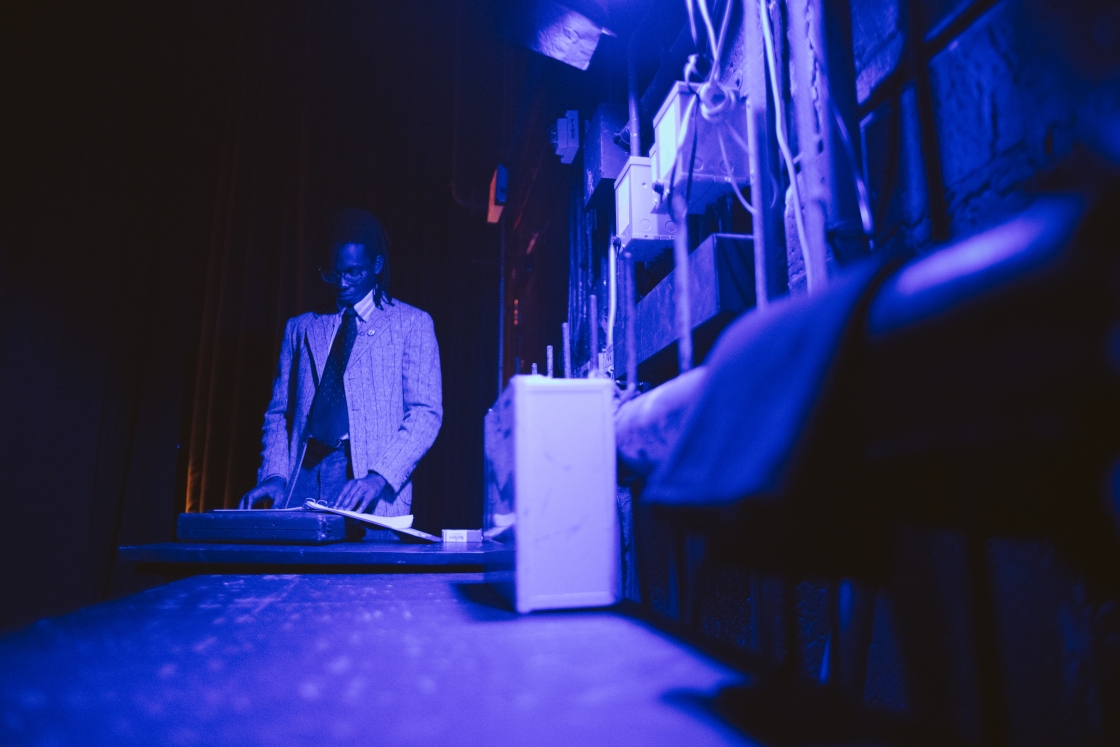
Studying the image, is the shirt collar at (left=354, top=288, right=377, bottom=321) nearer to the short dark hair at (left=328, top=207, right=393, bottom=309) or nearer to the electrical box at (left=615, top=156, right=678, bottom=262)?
the short dark hair at (left=328, top=207, right=393, bottom=309)

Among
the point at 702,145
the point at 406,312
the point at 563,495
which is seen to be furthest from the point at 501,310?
the point at 563,495

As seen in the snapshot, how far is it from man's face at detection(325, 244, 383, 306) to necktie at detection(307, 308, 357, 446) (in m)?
0.11

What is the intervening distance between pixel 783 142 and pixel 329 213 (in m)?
3.57

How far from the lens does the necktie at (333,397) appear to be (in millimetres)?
2719

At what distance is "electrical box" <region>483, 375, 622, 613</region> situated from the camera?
863 millimetres

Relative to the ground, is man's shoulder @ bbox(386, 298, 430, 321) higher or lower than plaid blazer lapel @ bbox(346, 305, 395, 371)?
higher

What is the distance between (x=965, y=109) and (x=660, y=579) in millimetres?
1335

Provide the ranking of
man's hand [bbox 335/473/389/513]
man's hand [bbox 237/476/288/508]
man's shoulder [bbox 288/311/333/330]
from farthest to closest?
man's shoulder [bbox 288/311/333/330]
man's hand [bbox 237/476/288/508]
man's hand [bbox 335/473/389/513]

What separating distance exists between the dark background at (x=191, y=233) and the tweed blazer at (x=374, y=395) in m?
0.90

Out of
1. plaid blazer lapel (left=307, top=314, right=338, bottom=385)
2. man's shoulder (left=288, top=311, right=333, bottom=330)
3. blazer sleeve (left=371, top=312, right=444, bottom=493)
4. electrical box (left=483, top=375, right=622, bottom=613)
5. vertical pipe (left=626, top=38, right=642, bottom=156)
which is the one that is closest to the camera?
electrical box (left=483, top=375, right=622, bottom=613)

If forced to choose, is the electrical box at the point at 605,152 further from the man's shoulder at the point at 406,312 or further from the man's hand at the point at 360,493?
the man's hand at the point at 360,493

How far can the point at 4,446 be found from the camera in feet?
8.14

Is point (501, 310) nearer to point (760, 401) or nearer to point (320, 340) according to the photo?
point (320, 340)

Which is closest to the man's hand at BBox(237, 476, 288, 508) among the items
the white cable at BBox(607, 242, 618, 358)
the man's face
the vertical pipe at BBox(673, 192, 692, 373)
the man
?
the man
